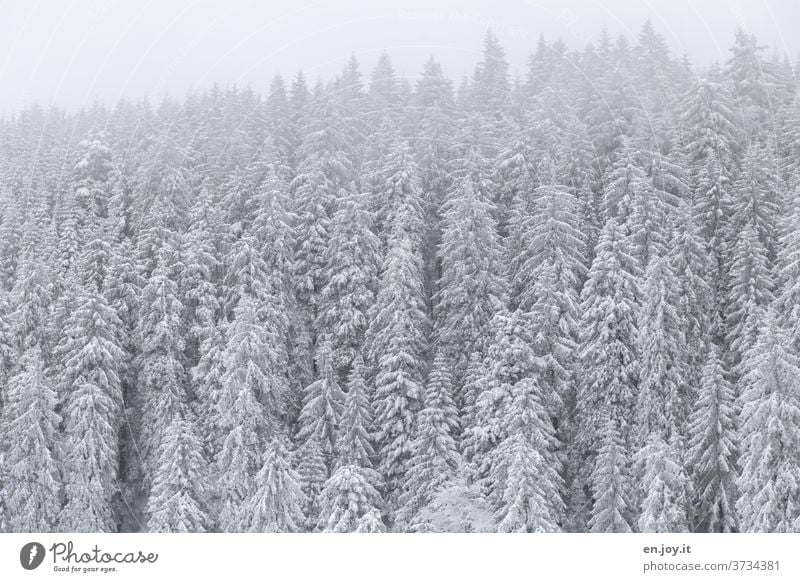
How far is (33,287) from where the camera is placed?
151ft

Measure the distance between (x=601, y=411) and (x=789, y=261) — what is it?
11522 mm

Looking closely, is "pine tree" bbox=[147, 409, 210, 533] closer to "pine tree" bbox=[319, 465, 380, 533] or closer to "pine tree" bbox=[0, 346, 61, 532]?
"pine tree" bbox=[0, 346, 61, 532]

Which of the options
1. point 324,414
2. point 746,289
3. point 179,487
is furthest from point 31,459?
point 746,289

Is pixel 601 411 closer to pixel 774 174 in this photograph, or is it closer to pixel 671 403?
pixel 671 403

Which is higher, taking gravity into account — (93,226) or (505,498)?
(93,226)

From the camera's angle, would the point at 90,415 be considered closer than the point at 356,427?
No

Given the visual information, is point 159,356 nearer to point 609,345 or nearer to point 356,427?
point 356,427

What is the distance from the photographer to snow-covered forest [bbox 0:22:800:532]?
3678 centimetres

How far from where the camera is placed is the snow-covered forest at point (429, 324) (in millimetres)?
36781

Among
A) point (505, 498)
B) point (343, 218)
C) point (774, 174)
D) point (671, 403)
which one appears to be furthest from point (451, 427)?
point (774, 174)

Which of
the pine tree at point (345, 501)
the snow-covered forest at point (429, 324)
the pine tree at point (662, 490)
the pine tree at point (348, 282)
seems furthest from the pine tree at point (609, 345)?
the pine tree at point (348, 282)

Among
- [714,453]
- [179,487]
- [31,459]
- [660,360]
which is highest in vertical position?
[660,360]

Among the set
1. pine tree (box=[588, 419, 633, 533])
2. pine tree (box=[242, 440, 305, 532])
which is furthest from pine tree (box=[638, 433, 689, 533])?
pine tree (box=[242, 440, 305, 532])

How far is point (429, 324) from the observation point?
155 feet
